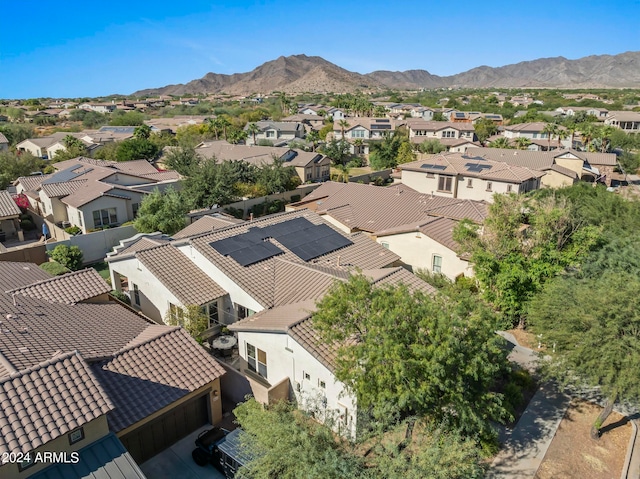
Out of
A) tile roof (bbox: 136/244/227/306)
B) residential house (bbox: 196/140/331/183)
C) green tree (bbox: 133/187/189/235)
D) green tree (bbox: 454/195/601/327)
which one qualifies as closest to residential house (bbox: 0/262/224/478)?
tile roof (bbox: 136/244/227/306)

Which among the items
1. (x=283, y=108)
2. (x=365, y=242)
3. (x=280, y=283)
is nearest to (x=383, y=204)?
(x=365, y=242)

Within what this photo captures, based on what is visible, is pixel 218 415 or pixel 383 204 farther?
pixel 383 204

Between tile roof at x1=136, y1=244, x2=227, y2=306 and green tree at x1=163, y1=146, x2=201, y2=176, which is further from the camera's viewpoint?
green tree at x1=163, y1=146, x2=201, y2=176

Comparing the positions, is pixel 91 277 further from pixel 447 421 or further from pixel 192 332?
pixel 447 421

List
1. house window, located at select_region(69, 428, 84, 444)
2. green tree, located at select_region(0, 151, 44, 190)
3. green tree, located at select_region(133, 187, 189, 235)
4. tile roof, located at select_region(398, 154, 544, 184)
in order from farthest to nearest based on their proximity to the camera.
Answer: green tree, located at select_region(0, 151, 44, 190) < tile roof, located at select_region(398, 154, 544, 184) < green tree, located at select_region(133, 187, 189, 235) < house window, located at select_region(69, 428, 84, 444)

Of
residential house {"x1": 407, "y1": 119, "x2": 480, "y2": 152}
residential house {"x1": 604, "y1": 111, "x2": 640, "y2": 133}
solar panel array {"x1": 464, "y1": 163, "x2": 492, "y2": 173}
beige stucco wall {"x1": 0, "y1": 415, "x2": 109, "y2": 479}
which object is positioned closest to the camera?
beige stucco wall {"x1": 0, "y1": 415, "x2": 109, "y2": 479}

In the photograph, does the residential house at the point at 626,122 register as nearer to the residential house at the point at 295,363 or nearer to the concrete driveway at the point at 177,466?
the residential house at the point at 295,363

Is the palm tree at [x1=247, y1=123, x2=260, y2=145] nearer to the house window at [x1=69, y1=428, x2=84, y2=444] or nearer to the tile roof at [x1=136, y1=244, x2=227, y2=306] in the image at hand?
the tile roof at [x1=136, y1=244, x2=227, y2=306]
